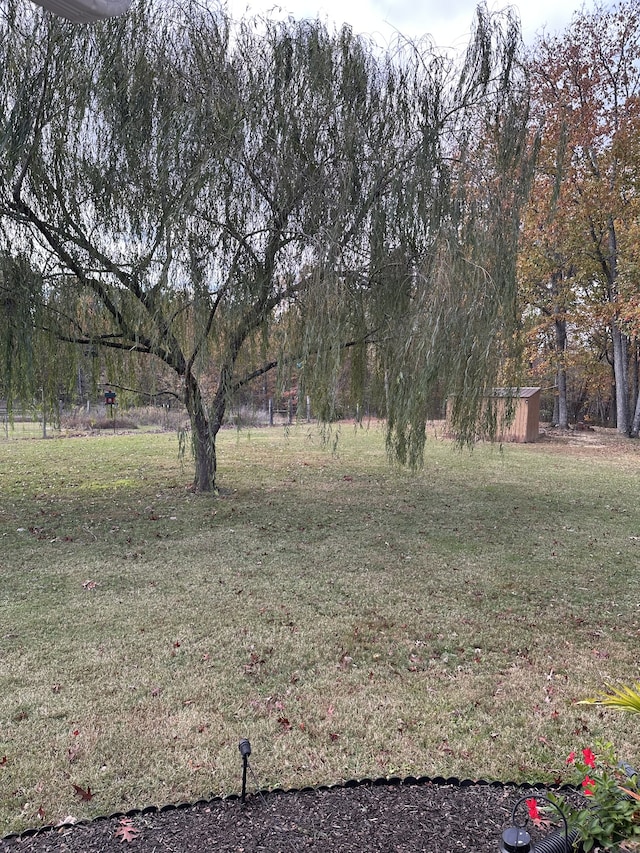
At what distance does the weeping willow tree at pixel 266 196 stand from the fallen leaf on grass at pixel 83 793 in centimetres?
285

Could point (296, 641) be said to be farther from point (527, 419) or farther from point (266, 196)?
point (527, 419)

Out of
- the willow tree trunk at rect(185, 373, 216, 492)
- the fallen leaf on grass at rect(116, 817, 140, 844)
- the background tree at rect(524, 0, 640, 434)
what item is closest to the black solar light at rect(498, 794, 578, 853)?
the fallen leaf on grass at rect(116, 817, 140, 844)

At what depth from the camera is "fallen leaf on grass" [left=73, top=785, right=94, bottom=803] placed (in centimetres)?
160

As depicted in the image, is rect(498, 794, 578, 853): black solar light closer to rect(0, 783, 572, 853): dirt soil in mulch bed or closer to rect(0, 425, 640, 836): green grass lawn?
rect(0, 783, 572, 853): dirt soil in mulch bed

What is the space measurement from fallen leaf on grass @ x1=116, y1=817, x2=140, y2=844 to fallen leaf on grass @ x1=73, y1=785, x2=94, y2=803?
0.19 metres

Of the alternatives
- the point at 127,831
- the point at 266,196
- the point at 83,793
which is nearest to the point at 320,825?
the point at 127,831

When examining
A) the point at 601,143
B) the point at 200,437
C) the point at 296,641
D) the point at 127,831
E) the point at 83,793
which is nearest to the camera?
the point at 127,831

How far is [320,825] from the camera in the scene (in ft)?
4.81

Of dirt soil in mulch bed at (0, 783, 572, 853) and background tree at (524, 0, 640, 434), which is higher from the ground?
background tree at (524, 0, 640, 434)

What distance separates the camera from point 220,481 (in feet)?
23.4

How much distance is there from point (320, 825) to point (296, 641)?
125 centimetres

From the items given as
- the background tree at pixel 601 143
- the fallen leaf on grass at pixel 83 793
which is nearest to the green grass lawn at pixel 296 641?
the fallen leaf on grass at pixel 83 793

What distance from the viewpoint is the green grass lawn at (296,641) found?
1.79 meters

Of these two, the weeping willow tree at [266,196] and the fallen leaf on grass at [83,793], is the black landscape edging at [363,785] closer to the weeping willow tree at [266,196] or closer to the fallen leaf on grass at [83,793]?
the fallen leaf on grass at [83,793]
